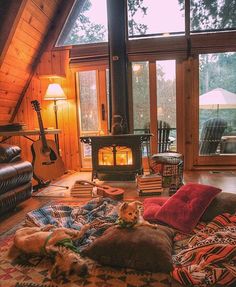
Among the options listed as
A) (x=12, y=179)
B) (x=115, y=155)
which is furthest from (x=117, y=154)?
(x=12, y=179)

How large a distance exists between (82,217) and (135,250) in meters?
0.85

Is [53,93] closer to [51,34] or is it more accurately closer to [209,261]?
[51,34]

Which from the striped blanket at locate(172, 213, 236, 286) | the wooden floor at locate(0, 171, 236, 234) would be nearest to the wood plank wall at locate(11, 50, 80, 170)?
the wooden floor at locate(0, 171, 236, 234)

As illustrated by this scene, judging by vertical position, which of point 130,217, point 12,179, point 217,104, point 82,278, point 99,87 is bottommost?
point 82,278

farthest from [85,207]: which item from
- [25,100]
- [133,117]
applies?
[25,100]

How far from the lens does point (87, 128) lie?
183 inches

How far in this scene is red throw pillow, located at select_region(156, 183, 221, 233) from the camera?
1.99 metres

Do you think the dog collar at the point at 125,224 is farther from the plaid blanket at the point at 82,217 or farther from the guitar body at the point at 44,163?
the guitar body at the point at 44,163

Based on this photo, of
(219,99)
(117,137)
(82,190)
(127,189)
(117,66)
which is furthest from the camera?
(219,99)

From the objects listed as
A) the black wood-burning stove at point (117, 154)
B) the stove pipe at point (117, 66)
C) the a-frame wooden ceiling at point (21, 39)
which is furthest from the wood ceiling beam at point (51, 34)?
the black wood-burning stove at point (117, 154)

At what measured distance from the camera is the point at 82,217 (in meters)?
2.28

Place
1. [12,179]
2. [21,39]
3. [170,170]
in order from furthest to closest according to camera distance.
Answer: [21,39], [170,170], [12,179]

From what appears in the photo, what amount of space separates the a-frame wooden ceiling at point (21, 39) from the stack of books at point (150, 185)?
8.37ft

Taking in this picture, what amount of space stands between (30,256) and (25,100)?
3474 millimetres
